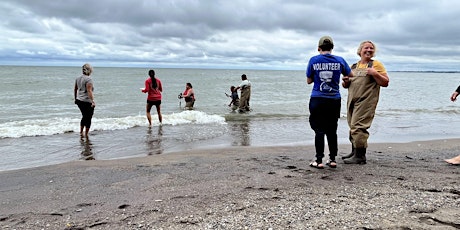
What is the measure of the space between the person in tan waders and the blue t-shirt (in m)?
0.46

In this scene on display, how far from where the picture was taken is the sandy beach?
3.28 meters

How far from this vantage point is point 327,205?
365 cm

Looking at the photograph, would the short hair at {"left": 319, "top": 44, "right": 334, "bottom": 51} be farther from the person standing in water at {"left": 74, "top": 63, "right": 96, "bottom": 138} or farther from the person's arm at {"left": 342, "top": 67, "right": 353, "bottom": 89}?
the person standing in water at {"left": 74, "top": 63, "right": 96, "bottom": 138}

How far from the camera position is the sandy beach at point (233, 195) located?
3277 millimetres

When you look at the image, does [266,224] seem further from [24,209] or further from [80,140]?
[80,140]

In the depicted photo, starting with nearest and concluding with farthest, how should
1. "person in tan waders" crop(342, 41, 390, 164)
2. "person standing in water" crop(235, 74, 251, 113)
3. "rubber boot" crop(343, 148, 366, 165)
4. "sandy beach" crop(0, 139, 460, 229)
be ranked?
"sandy beach" crop(0, 139, 460, 229)
"person in tan waders" crop(342, 41, 390, 164)
"rubber boot" crop(343, 148, 366, 165)
"person standing in water" crop(235, 74, 251, 113)

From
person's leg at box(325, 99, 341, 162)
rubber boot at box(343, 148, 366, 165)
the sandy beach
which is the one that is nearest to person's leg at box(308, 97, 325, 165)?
person's leg at box(325, 99, 341, 162)

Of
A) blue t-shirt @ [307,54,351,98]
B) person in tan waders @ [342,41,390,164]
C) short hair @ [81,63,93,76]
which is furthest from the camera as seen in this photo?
short hair @ [81,63,93,76]

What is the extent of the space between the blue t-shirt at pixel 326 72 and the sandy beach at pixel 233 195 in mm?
1195

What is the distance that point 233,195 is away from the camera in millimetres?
4020

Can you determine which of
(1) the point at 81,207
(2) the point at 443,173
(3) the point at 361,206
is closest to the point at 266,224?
(3) the point at 361,206

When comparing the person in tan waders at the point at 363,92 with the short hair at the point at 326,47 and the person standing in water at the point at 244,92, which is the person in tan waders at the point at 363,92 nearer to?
the short hair at the point at 326,47

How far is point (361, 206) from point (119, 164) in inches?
160

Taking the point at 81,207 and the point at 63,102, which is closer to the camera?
the point at 81,207
